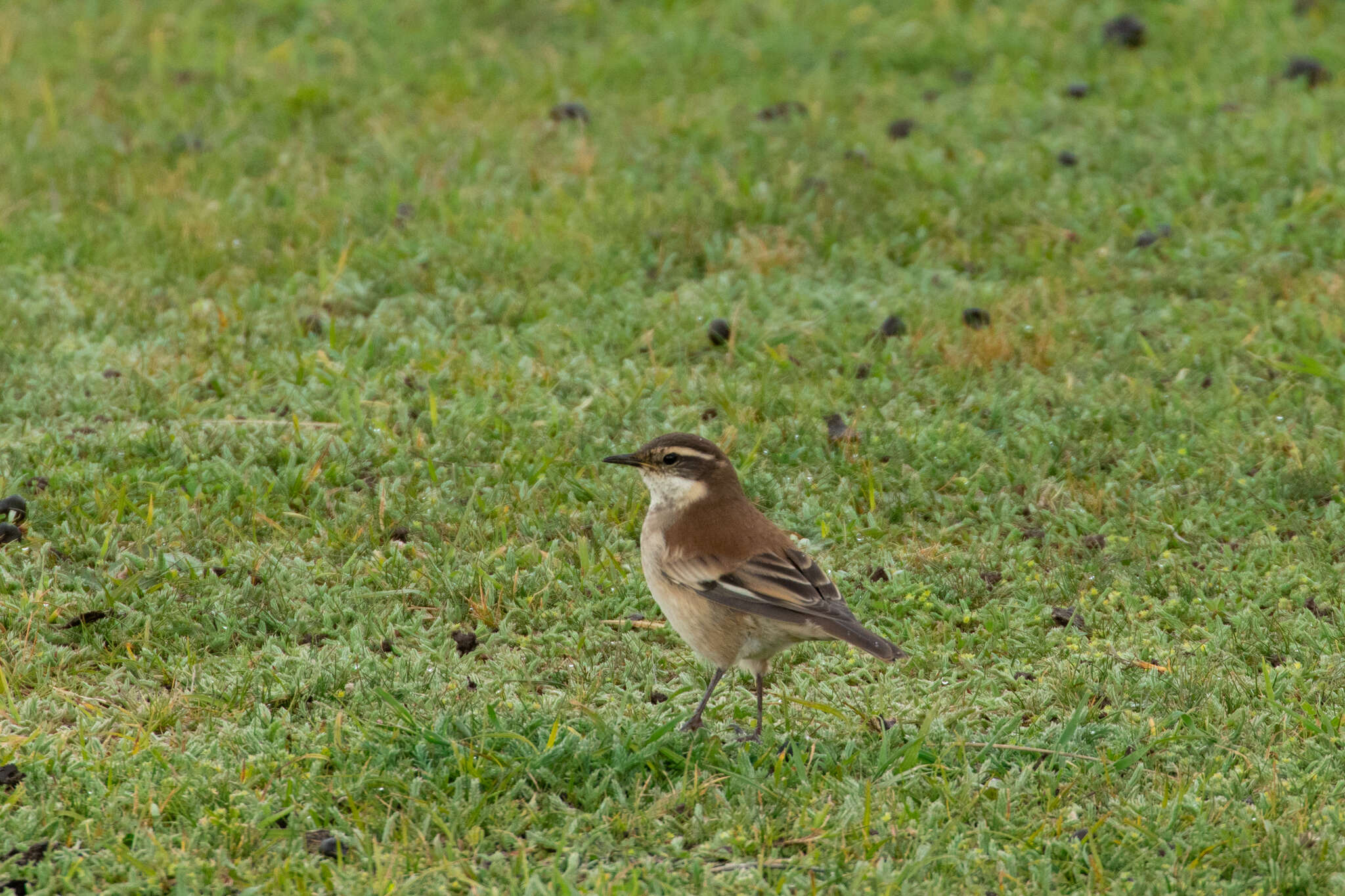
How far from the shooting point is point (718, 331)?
991 cm

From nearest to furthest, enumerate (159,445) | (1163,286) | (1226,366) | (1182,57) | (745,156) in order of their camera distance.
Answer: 1. (159,445)
2. (1226,366)
3. (1163,286)
4. (745,156)
5. (1182,57)

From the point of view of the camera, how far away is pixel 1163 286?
10.6 meters

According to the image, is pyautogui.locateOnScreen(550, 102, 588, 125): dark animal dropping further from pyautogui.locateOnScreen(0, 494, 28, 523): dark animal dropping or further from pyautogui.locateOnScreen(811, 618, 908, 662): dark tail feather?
pyautogui.locateOnScreen(811, 618, 908, 662): dark tail feather

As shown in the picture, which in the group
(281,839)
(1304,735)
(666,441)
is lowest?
(1304,735)

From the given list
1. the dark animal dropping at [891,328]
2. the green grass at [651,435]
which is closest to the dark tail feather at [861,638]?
the green grass at [651,435]

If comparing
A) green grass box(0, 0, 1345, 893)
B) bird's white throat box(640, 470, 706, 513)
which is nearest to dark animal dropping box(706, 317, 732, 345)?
green grass box(0, 0, 1345, 893)

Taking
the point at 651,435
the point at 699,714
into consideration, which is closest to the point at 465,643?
the point at 699,714

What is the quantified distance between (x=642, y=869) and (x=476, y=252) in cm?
612

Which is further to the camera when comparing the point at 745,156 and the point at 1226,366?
the point at 745,156

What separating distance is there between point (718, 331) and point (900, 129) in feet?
12.6

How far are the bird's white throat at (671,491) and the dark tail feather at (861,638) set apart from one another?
1.15 m

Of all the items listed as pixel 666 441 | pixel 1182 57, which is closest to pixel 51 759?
pixel 666 441

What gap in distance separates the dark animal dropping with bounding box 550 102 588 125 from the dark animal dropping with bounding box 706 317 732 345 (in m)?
3.82

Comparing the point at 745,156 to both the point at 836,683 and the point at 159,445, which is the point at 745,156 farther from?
the point at 836,683
